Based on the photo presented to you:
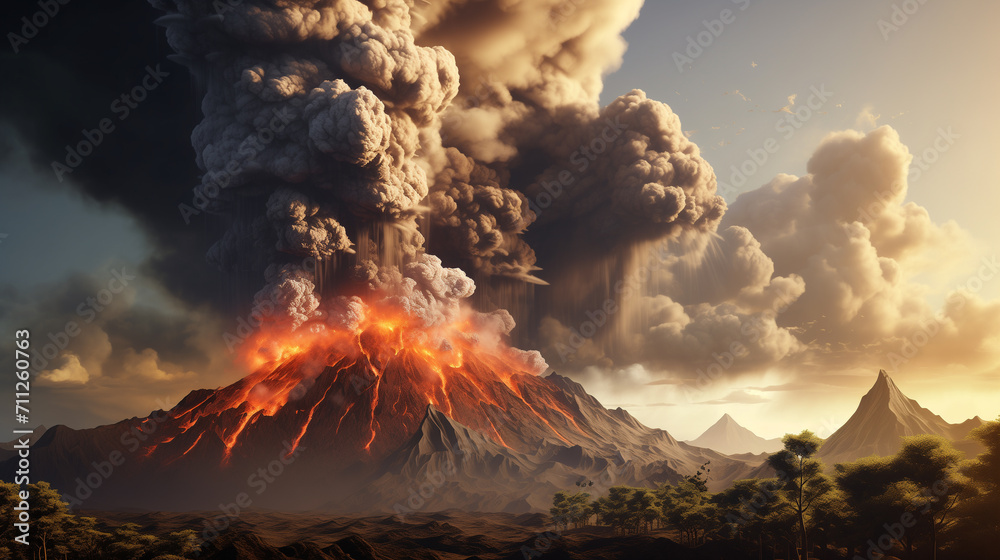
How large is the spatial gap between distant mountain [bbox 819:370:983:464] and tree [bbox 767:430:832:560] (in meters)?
Answer: 120

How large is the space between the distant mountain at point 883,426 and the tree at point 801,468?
120m

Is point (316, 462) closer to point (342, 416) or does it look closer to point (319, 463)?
point (319, 463)

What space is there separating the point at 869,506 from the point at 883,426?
13565 centimetres

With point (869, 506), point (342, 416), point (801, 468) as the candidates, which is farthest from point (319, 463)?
point (869, 506)

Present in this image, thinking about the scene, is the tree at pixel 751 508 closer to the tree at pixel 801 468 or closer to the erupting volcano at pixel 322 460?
the tree at pixel 801 468

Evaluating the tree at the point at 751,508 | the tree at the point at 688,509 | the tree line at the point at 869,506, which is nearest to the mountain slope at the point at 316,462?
the tree at the point at 688,509

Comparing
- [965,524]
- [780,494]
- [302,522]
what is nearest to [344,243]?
[302,522]

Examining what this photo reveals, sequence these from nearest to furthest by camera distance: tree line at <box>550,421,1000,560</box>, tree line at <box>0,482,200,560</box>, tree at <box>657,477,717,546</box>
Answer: tree line at <box>550,421,1000,560</box>, tree line at <box>0,482,200,560</box>, tree at <box>657,477,717,546</box>

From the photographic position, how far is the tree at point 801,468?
5938cm

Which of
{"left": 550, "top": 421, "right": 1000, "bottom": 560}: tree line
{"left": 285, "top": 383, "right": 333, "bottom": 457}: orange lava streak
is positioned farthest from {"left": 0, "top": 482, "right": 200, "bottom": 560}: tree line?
{"left": 285, "top": 383, "right": 333, "bottom": 457}: orange lava streak

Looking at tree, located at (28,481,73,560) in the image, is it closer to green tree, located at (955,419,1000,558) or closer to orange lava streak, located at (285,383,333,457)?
green tree, located at (955,419,1000,558)

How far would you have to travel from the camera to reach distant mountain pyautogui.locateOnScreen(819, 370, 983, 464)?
170 metres

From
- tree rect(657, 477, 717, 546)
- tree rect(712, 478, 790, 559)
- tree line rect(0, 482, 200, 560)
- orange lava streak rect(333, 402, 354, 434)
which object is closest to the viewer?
tree line rect(0, 482, 200, 560)

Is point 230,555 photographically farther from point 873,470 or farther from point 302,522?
point 302,522
